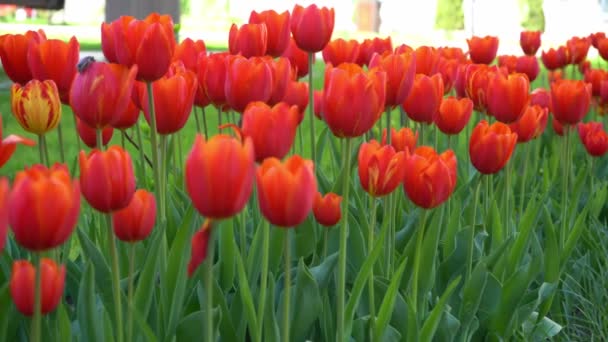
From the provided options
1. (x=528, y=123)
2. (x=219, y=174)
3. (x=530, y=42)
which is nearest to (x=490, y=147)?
(x=528, y=123)

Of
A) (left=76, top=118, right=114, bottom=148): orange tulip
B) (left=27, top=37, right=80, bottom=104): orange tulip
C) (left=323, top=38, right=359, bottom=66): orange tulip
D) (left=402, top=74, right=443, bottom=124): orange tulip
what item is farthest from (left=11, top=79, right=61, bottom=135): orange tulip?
(left=323, top=38, right=359, bottom=66): orange tulip

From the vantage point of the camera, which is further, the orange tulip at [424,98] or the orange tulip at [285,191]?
the orange tulip at [424,98]

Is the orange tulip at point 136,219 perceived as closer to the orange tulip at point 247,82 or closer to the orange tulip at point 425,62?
the orange tulip at point 247,82

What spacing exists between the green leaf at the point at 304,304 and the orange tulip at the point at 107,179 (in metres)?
0.51

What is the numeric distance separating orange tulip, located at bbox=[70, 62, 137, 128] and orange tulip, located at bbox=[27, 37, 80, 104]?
12.2 inches

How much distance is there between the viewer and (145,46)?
1455 millimetres

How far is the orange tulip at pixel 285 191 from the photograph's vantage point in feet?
3.42

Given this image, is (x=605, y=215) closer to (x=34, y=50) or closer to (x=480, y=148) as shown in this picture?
(x=480, y=148)

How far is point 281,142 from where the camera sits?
1.21 metres

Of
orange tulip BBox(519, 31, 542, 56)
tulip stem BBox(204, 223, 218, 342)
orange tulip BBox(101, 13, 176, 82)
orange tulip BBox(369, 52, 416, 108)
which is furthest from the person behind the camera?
orange tulip BBox(519, 31, 542, 56)

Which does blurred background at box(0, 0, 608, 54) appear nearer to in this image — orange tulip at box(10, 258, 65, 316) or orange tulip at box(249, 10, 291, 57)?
orange tulip at box(249, 10, 291, 57)

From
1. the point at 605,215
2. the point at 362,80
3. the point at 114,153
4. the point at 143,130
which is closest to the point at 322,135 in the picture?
the point at 143,130

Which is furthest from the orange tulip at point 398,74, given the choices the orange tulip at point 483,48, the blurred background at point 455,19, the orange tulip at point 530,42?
the blurred background at point 455,19

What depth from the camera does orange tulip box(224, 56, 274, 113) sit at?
4.92 feet
